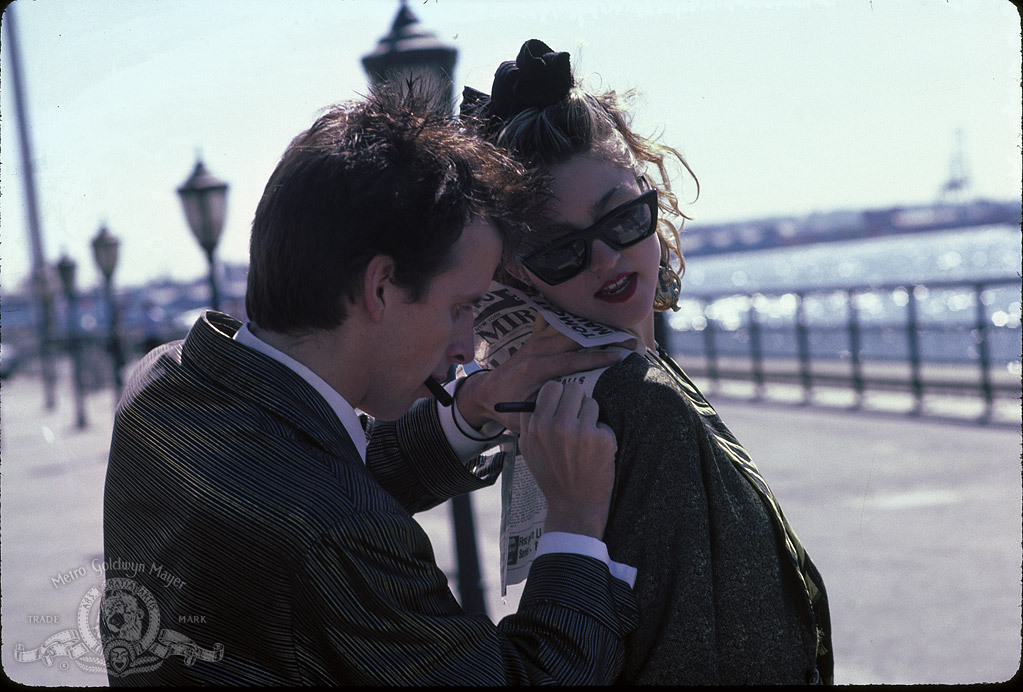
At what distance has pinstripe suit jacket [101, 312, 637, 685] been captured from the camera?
1.40m

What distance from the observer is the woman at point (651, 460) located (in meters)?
1.60

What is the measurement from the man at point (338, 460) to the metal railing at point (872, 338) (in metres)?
6.77

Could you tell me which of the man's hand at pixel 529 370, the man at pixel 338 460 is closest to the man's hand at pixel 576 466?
the man at pixel 338 460

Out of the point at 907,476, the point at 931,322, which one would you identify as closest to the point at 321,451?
the point at 907,476

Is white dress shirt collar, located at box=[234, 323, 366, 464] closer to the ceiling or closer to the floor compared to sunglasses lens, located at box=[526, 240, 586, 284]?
closer to the floor

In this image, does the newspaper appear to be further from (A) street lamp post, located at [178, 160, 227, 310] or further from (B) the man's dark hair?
(A) street lamp post, located at [178, 160, 227, 310]

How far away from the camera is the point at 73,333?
21172 mm

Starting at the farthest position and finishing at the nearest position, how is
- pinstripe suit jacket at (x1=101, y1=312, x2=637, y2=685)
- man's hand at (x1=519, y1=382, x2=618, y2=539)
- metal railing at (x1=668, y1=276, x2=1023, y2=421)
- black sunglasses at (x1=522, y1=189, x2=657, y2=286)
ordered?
metal railing at (x1=668, y1=276, x2=1023, y2=421) < black sunglasses at (x1=522, y1=189, x2=657, y2=286) < man's hand at (x1=519, y1=382, x2=618, y2=539) < pinstripe suit jacket at (x1=101, y1=312, x2=637, y2=685)

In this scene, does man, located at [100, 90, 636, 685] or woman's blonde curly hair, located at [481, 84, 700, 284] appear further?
woman's blonde curly hair, located at [481, 84, 700, 284]

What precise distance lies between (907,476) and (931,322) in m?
3.33

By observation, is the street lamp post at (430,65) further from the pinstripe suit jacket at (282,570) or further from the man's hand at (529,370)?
the pinstripe suit jacket at (282,570)

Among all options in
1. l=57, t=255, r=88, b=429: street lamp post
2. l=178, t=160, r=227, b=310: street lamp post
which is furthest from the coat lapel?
l=57, t=255, r=88, b=429: street lamp post

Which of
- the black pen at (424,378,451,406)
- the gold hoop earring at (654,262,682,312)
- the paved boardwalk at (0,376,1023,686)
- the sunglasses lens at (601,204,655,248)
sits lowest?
the paved boardwalk at (0,376,1023,686)

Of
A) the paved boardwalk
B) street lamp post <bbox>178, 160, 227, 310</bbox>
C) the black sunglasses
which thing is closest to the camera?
the black sunglasses
